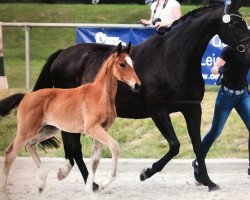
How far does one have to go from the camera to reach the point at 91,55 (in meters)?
5.90

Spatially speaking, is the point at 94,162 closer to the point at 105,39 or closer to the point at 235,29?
the point at 235,29

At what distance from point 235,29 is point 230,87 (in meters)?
0.66

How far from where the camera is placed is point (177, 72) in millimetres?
5406

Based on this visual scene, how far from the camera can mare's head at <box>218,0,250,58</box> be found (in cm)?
527

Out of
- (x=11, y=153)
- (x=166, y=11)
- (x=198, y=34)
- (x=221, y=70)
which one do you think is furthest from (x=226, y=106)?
(x=11, y=153)

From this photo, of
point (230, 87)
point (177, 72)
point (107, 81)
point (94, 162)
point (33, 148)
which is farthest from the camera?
point (230, 87)

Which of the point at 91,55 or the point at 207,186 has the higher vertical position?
the point at 91,55

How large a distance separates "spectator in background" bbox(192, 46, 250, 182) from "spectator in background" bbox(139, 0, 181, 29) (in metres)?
0.78

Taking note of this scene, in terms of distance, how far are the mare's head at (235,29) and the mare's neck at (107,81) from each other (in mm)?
1225

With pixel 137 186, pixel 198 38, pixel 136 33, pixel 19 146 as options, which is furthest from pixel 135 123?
pixel 19 146

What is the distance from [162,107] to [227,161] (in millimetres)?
1445

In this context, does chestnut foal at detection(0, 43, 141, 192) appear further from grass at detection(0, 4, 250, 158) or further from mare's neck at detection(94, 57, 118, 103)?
grass at detection(0, 4, 250, 158)

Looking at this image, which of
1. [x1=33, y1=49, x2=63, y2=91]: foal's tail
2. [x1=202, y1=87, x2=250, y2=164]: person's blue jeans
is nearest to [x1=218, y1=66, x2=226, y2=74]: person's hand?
[x1=202, y1=87, x2=250, y2=164]: person's blue jeans

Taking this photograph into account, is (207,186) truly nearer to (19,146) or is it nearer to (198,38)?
(198,38)
